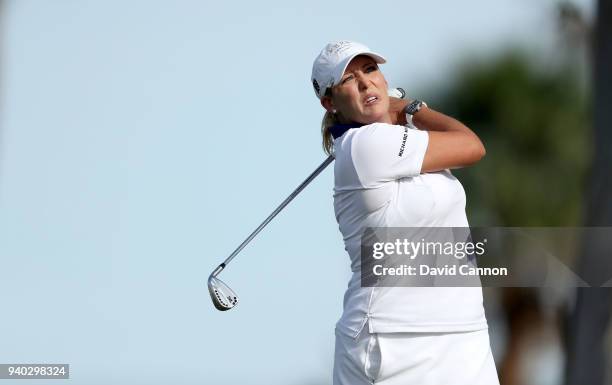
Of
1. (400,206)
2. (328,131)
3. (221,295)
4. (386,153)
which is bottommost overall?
(221,295)

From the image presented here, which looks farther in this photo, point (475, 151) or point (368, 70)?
point (368, 70)

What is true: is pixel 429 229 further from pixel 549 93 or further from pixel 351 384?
pixel 549 93

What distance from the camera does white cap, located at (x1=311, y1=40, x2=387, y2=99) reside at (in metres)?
4.25

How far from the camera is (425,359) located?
13.6ft

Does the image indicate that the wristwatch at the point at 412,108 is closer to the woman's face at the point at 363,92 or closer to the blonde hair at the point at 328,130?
the woman's face at the point at 363,92

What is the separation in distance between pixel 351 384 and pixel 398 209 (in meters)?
0.52

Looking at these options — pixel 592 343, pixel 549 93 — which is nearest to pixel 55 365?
pixel 592 343

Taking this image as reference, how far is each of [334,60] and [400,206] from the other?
48cm

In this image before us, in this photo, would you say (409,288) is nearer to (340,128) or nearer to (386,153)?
(386,153)

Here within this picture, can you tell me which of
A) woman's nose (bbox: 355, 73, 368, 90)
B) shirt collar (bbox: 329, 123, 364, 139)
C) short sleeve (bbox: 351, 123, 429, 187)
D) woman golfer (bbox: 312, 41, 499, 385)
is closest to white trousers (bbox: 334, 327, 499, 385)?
Result: woman golfer (bbox: 312, 41, 499, 385)

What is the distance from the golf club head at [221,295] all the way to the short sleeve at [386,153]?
80 centimetres

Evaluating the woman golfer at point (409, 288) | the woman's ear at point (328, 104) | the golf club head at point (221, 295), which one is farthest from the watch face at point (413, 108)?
the golf club head at point (221, 295)

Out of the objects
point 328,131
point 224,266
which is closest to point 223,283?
point 224,266

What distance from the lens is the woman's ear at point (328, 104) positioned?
4402 mm
